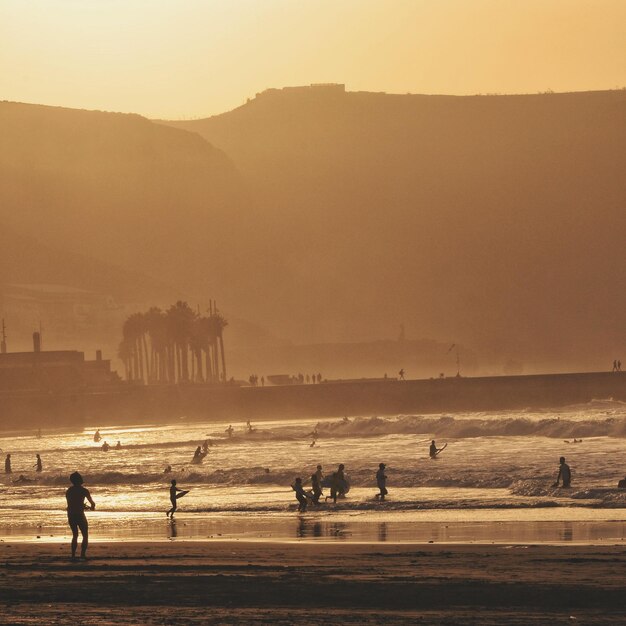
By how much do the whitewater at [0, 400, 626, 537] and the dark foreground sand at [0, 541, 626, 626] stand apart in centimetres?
636

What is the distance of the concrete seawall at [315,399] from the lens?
Answer: 144 metres

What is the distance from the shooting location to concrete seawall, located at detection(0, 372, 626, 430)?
473ft

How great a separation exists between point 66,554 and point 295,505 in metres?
12.6

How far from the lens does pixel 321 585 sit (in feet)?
66.5

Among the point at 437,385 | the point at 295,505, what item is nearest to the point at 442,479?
the point at 295,505

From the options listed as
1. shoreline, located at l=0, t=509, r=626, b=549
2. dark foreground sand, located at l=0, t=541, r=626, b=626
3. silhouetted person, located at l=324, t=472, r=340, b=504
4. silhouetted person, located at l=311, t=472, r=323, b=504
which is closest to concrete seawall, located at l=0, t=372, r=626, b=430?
silhouetted person, located at l=324, t=472, r=340, b=504

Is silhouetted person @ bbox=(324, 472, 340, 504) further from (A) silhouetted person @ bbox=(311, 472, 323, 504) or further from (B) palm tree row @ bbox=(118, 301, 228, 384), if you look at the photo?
(B) palm tree row @ bbox=(118, 301, 228, 384)

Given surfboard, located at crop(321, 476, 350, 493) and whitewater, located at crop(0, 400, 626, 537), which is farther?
surfboard, located at crop(321, 476, 350, 493)

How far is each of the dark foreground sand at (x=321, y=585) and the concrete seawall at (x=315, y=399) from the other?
118973mm

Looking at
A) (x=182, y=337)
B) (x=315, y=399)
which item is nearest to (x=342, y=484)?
(x=315, y=399)

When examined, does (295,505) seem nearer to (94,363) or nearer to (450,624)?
(450,624)

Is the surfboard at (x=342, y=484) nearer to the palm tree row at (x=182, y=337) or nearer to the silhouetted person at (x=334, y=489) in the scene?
the silhouetted person at (x=334, y=489)

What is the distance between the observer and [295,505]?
3747cm

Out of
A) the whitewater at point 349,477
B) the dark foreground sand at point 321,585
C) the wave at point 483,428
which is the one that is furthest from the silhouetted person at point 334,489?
the wave at point 483,428
